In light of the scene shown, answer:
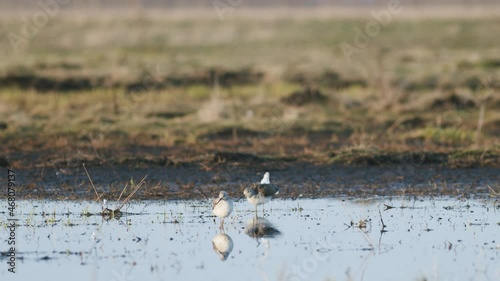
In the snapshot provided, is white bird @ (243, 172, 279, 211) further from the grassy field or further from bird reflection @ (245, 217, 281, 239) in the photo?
the grassy field

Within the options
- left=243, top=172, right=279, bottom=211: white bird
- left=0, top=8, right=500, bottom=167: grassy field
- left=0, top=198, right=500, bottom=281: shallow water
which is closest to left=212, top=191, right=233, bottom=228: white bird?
left=0, top=198, right=500, bottom=281: shallow water

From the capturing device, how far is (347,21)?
72000mm

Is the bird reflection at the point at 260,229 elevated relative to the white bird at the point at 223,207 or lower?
lower

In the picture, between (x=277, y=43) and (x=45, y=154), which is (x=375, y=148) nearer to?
(x=45, y=154)

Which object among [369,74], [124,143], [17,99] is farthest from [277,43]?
[124,143]

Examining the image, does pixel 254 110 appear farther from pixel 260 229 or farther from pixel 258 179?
pixel 260 229

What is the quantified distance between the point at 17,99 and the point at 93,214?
13.2 meters

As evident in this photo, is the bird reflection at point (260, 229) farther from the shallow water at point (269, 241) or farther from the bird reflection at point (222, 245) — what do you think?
the bird reflection at point (222, 245)

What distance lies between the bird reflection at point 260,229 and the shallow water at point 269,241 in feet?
0.04

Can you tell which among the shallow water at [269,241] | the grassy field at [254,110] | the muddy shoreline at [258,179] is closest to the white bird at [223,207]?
the shallow water at [269,241]

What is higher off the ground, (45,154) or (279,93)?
(279,93)

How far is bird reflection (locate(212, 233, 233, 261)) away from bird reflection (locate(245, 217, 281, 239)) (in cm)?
35

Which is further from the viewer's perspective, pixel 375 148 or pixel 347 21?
pixel 347 21

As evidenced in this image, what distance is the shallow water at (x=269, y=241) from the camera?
8820 millimetres
